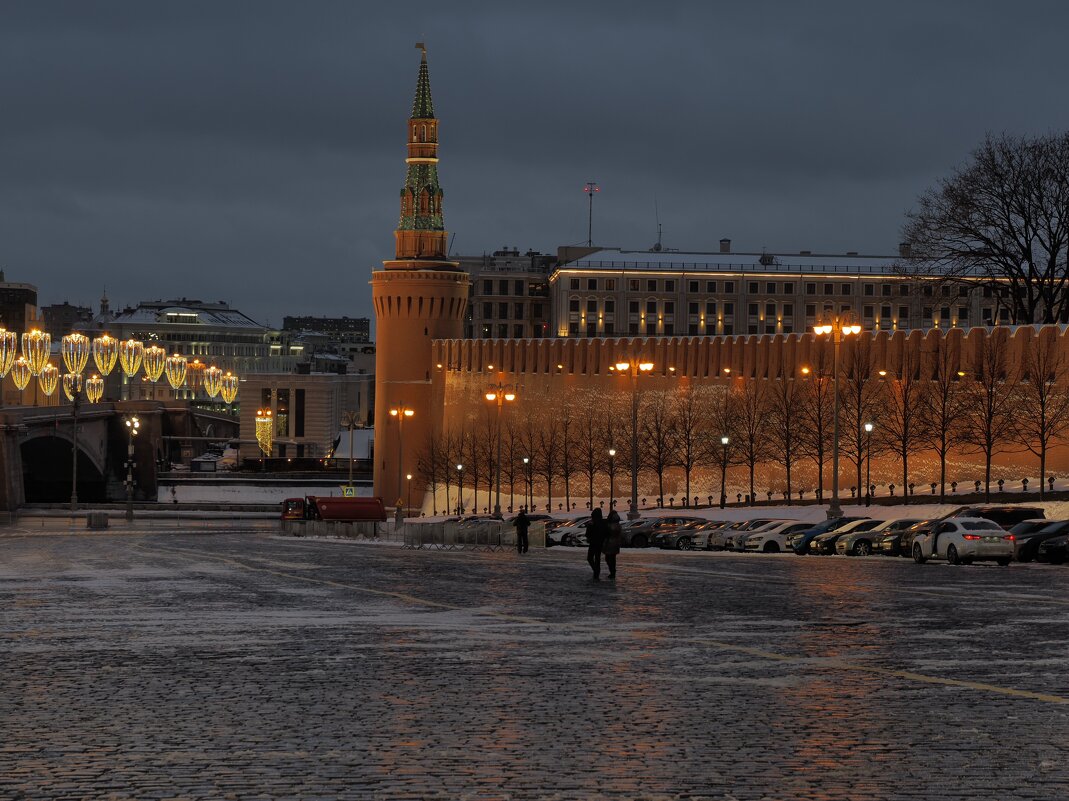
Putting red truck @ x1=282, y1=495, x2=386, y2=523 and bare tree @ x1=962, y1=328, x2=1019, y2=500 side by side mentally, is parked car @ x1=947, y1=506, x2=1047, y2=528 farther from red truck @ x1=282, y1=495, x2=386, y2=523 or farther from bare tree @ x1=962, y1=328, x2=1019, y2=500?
red truck @ x1=282, y1=495, x2=386, y2=523

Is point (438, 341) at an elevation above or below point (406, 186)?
below

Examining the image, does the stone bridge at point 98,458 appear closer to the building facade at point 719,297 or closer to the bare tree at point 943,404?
the building facade at point 719,297

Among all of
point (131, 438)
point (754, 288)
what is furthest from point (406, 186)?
point (754, 288)

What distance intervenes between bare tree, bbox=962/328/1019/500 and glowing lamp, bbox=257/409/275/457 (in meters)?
114

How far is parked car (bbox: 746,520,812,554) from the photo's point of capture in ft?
148

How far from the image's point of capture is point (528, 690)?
14.1 m

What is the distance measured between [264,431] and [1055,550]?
14062cm

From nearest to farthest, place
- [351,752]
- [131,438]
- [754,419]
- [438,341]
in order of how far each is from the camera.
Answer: [351,752] < [754,419] < [438,341] < [131,438]

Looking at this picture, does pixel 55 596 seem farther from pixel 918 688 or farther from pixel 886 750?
pixel 886 750

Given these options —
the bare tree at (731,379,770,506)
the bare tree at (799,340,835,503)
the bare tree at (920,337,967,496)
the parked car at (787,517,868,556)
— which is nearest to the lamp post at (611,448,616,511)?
the bare tree at (731,379,770,506)

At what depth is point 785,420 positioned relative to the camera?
69812 millimetres

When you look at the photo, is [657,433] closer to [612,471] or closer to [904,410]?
[612,471]

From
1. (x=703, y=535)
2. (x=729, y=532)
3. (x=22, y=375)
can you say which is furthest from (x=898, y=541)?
(x=22, y=375)

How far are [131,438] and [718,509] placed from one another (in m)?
68.9
